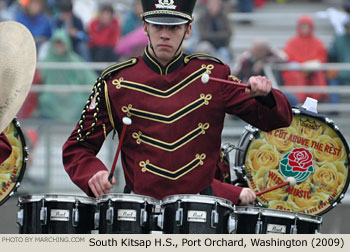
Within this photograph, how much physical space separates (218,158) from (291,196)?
28.3 inches

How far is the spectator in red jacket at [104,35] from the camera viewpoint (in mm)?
14156

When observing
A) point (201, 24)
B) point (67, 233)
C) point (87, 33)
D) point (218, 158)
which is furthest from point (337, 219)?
point (67, 233)

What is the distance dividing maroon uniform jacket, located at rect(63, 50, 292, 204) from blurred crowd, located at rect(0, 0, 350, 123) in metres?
5.65

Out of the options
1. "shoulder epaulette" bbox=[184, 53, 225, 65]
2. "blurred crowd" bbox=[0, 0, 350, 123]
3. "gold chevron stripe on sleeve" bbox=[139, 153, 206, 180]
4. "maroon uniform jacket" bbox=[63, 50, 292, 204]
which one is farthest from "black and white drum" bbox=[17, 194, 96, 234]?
"blurred crowd" bbox=[0, 0, 350, 123]

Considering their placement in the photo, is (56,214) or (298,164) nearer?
(56,214)

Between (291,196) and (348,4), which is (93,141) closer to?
(291,196)

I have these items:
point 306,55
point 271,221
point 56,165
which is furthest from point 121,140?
point 306,55

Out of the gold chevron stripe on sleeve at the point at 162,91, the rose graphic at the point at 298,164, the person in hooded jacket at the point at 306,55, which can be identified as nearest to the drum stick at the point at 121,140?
the gold chevron stripe on sleeve at the point at 162,91

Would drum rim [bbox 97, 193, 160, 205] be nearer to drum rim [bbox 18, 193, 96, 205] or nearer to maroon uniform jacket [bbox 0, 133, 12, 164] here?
drum rim [bbox 18, 193, 96, 205]

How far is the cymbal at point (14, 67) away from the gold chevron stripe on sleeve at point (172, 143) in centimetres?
78

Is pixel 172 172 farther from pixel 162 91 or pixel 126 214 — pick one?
pixel 126 214

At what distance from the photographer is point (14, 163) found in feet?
24.0

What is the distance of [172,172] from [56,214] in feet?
2.51

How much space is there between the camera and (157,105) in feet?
21.9
